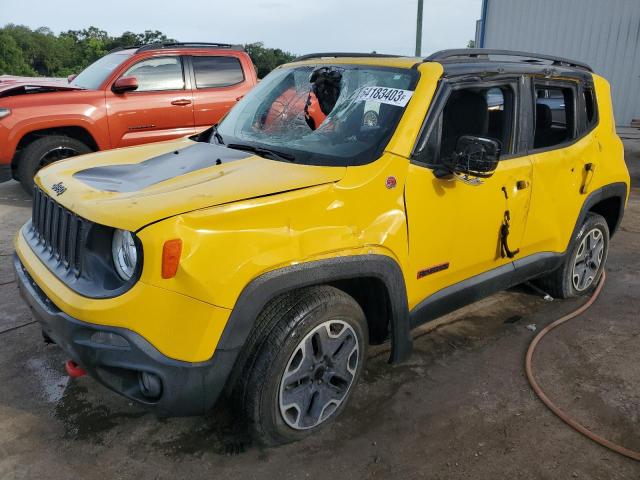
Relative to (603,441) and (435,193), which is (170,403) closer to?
(435,193)

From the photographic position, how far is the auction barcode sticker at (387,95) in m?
2.93

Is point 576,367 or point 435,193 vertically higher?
point 435,193

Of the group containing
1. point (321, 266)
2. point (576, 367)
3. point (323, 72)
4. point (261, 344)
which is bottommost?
point (576, 367)

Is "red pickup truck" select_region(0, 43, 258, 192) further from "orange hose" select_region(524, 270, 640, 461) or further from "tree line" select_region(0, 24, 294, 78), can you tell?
"tree line" select_region(0, 24, 294, 78)

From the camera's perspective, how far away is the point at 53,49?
38.4m

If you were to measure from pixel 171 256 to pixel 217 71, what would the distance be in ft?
20.5

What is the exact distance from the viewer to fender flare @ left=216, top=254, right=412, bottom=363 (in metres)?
2.27

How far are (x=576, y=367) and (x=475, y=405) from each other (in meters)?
0.85

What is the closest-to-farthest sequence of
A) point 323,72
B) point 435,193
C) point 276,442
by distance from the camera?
point 276,442 → point 435,193 → point 323,72

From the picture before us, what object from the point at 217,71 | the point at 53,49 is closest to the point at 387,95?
the point at 217,71

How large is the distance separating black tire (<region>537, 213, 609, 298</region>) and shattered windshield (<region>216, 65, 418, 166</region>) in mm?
1966

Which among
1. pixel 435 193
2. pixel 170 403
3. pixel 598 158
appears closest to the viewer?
pixel 170 403

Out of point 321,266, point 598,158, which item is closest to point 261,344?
point 321,266

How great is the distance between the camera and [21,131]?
6496 mm
